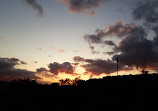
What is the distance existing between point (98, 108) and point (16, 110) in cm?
1059

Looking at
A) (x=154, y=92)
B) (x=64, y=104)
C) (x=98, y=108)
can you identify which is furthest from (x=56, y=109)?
(x=154, y=92)

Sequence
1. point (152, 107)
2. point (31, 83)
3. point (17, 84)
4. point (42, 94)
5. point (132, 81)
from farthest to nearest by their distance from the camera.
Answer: point (31, 83)
point (17, 84)
point (42, 94)
point (132, 81)
point (152, 107)

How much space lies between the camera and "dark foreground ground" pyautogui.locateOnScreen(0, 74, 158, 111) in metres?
16.7

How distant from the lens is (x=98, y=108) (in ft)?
58.6

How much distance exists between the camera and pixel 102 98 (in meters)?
19.1

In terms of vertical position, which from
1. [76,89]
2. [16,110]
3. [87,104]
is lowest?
[16,110]

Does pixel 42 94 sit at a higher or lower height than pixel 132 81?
lower

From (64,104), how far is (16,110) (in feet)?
20.5

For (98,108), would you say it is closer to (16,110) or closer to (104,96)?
(104,96)

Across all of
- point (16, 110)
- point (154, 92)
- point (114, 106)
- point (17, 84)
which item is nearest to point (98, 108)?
point (114, 106)

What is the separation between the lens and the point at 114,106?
677 inches

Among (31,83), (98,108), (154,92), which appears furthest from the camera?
(31,83)

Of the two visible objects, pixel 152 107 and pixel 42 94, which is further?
pixel 42 94

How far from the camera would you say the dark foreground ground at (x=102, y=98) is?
16672 mm
